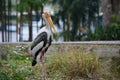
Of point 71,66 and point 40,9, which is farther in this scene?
point 40,9

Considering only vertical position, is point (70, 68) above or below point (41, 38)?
below

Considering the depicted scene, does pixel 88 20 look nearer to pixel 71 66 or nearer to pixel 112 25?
pixel 112 25

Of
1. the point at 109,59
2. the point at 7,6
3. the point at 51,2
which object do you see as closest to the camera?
the point at 109,59

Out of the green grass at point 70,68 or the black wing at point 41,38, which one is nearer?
the black wing at point 41,38

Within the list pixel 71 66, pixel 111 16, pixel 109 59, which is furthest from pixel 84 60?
pixel 111 16

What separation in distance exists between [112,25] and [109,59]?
640 cm

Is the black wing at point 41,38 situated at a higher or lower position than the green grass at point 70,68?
higher

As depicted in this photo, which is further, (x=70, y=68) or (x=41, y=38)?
(x=70, y=68)

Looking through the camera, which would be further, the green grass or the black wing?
the green grass

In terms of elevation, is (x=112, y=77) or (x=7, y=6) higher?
(x=7, y=6)

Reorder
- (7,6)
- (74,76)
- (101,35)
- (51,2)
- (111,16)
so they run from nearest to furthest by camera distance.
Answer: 1. (74,76)
2. (101,35)
3. (111,16)
4. (7,6)
5. (51,2)

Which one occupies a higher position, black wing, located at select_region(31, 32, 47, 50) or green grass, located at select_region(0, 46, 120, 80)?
black wing, located at select_region(31, 32, 47, 50)

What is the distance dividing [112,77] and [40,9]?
13683 mm

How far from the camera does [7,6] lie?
20.3m
